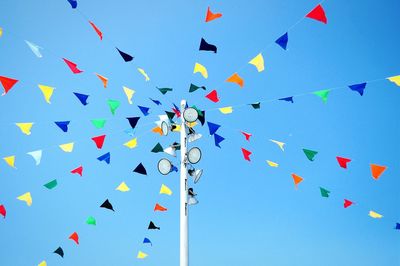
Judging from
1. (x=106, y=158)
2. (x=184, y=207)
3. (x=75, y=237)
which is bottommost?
(x=75, y=237)

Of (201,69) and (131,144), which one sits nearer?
(201,69)

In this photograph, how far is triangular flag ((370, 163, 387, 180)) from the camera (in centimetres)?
752

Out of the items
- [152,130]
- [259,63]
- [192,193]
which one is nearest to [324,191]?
[192,193]

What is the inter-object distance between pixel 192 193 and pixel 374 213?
489 cm

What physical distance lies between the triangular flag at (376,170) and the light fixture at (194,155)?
403cm

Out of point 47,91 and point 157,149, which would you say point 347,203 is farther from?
point 47,91

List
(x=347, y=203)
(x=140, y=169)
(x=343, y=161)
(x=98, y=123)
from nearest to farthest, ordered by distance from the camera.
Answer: (x=98, y=123) → (x=343, y=161) → (x=140, y=169) → (x=347, y=203)

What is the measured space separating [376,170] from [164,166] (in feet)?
16.2

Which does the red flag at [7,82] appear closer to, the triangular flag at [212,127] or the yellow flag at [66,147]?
the yellow flag at [66,147]

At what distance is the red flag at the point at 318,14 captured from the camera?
5707 mm

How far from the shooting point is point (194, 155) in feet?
25.6

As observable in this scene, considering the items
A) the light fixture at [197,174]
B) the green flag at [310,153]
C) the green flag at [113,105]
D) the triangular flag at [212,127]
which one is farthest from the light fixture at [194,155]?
the green flag at [310,153]

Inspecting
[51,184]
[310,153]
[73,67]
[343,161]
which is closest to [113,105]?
[73,67]

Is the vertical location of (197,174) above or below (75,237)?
above
